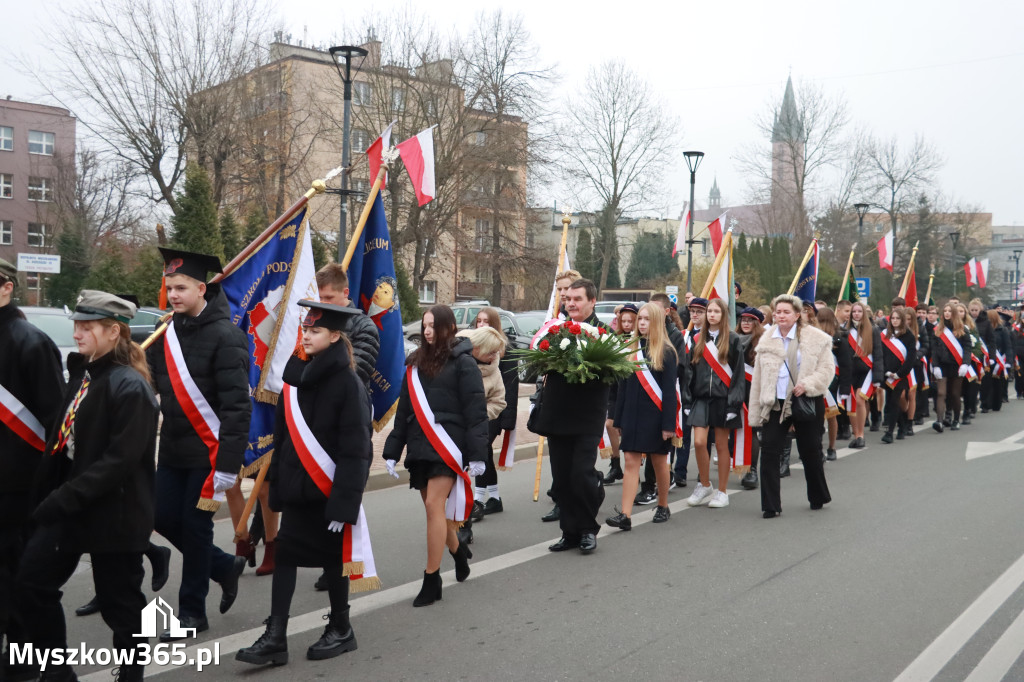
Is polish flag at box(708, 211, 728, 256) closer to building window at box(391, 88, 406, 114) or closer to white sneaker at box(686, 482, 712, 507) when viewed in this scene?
white sneaker at box(686, 482, 712, 507)

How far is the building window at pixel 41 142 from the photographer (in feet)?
191

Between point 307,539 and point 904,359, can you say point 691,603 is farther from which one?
point 904,359

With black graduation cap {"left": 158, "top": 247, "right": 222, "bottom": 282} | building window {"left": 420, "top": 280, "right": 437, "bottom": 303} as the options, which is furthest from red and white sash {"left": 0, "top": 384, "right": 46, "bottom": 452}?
building window {"left": 420, "top": 280, "right": 437, "bottom": 303}

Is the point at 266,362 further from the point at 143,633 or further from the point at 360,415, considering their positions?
the point at 143,633

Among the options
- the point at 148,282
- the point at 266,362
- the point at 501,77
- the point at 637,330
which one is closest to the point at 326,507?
the point at 266,362

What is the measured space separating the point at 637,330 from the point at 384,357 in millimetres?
2405

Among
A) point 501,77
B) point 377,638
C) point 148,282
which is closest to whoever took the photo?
point 377,638

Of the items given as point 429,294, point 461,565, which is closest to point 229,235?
point 461,565

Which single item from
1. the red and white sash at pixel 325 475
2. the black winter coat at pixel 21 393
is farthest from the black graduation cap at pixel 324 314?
the black winter coat at pixel 21 393

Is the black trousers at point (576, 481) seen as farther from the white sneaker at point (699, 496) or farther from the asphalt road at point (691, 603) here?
the white sneaker at point (699, 496)

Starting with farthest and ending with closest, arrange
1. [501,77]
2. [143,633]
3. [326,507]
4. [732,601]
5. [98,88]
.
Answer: [501,77] < [98,88] < [732,601] < [326,507] < [143,633]

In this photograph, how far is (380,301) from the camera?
23.9ft

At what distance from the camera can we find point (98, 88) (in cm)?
2916

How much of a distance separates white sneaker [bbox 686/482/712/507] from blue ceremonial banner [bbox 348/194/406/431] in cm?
319
